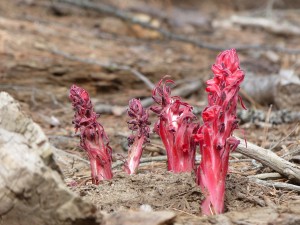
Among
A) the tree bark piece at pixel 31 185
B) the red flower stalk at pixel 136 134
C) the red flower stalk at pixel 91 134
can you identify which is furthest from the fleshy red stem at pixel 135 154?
the tree bark piece at pixel 31 185

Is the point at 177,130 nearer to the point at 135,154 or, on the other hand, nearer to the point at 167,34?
the point at 135,154

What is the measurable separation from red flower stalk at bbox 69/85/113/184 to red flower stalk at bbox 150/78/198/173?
0.32 meters

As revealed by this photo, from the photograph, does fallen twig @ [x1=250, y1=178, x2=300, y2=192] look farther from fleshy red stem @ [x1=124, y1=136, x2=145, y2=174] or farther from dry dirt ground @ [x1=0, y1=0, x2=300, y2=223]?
fleshy red stem @ [x1=124, y1=136, x2=145, y2=174]

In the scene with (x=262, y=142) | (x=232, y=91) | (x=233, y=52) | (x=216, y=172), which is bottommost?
(x=262, y=142)

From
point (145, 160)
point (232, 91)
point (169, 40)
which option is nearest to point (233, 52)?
point (232, 91)

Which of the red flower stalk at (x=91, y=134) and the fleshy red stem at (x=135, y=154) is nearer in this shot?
the red flower stalk at (x=91, y=134)

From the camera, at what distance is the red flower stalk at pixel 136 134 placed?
10.2ft

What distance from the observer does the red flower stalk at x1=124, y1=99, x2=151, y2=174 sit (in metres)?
3.12

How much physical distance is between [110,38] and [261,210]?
565 cm

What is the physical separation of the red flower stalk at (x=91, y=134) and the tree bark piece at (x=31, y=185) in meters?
0.47

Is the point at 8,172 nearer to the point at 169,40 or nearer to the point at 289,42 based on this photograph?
the point at 169,40

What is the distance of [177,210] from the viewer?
2754mm

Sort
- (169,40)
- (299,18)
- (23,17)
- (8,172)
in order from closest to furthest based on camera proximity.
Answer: (8,172) < (23,17) < (169,40) < (299,18)

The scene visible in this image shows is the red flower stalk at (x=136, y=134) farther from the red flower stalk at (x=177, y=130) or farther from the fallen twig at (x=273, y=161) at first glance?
the fallen twig at (x=273, y=161)
